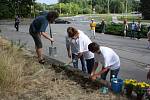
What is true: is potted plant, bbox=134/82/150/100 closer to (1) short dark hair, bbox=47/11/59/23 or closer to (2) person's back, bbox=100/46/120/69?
(2) person's back, bbox=100/46/120/69

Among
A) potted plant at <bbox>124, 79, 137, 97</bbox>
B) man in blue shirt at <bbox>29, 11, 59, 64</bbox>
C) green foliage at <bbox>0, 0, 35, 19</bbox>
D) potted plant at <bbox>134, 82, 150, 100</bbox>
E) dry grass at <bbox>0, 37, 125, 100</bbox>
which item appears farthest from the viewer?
green foliage at <bbox>0, 0, 35, 19</bbox>

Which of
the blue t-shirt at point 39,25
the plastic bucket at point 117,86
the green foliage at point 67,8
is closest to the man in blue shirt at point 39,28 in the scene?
the blue t-shirt at point 39,25

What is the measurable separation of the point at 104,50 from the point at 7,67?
1.88 meters

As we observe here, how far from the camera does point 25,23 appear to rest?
66875 millimetres

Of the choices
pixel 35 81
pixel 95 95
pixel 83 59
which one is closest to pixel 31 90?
pixel 35 81

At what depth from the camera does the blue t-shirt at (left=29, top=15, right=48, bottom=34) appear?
1138 cm

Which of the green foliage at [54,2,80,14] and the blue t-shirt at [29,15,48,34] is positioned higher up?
the blue t-shirt at [29,15,48,34]

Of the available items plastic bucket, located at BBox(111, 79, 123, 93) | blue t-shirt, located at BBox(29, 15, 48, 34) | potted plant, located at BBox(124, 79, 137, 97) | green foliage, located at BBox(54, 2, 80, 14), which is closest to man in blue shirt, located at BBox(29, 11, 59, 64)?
blue t-shirt, located at BBox(29, 15, 48, 34)

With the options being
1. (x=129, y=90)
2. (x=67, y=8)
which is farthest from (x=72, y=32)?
(x=67, y=8)

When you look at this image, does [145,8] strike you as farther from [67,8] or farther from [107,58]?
[107,58]

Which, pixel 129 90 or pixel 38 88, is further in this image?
pixel 38 88

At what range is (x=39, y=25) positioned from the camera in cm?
1169

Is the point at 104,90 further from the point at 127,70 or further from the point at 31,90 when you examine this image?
the point at 127,70

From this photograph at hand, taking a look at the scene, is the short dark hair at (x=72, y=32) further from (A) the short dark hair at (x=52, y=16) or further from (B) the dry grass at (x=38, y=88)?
(B) the dry grass at (x=38, y=88)
